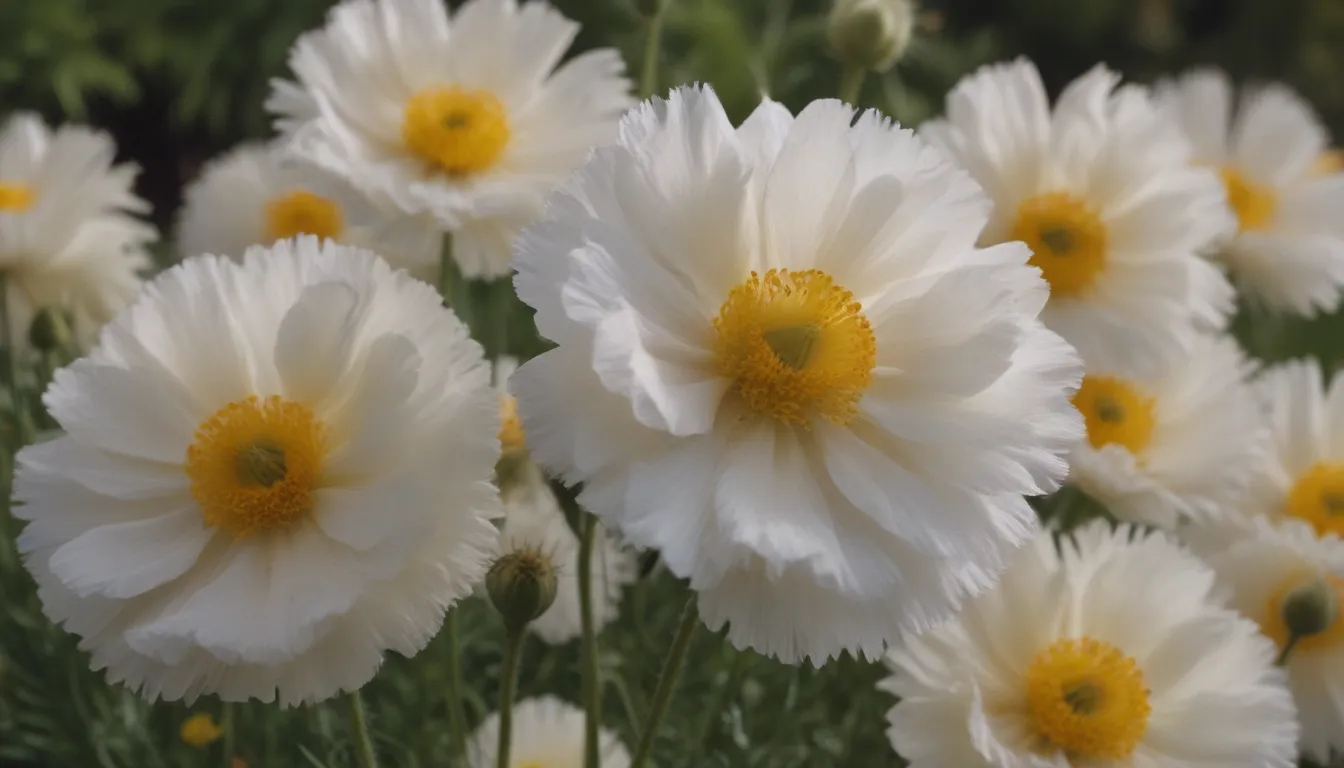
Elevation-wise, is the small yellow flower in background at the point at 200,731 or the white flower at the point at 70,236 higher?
the white flower at the point at 70,236

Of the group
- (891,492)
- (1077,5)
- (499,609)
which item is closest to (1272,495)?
(891,492)

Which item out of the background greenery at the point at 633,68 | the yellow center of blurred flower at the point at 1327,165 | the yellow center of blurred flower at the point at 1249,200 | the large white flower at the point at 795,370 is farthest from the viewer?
the yellow center of blurred flower at the point at 1327,165

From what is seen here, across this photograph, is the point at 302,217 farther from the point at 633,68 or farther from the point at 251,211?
the point at 633,68

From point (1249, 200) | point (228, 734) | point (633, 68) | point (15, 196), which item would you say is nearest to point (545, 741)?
point (228, 734)

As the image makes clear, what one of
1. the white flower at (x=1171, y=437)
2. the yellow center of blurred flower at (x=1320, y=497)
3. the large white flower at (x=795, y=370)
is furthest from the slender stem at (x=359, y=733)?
the yellow center of blurred flower at (x=1320, y=497)

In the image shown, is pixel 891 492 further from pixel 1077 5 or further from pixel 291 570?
pixel 1077 5

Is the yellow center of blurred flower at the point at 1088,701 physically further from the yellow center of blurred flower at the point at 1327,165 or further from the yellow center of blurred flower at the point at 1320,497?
the yellow center of blurred flower at the point at 1327,165
